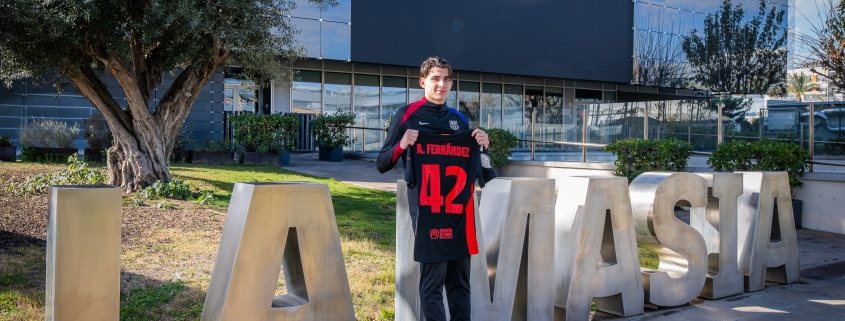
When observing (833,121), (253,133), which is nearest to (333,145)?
(253,133)

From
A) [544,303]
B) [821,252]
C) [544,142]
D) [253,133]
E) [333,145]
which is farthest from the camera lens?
[333,145]

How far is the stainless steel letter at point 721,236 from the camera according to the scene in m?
5.66

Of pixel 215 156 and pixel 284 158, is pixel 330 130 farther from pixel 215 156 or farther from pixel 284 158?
pixel 215 156

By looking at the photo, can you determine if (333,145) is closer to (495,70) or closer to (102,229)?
(495,70)

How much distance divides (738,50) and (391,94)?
50.5ft

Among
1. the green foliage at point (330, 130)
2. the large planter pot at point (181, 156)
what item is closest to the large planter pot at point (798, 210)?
the green foliage at point (330, 130)

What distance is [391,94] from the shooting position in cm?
2439

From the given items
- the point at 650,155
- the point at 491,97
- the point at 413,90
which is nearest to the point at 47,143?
the point at 413,90

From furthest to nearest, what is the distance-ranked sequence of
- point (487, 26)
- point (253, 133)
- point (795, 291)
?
point (487, 26) < point (253, 133) < point (795, 291)

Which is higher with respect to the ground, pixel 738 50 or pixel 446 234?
pixel 738 50

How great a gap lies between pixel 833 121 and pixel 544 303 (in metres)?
10.00

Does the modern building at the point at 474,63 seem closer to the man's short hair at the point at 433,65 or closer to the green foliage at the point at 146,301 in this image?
the green foliage at the point at 146,301

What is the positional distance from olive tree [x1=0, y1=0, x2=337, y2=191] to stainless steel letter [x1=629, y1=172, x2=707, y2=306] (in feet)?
20.4

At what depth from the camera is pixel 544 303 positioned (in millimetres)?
4539
